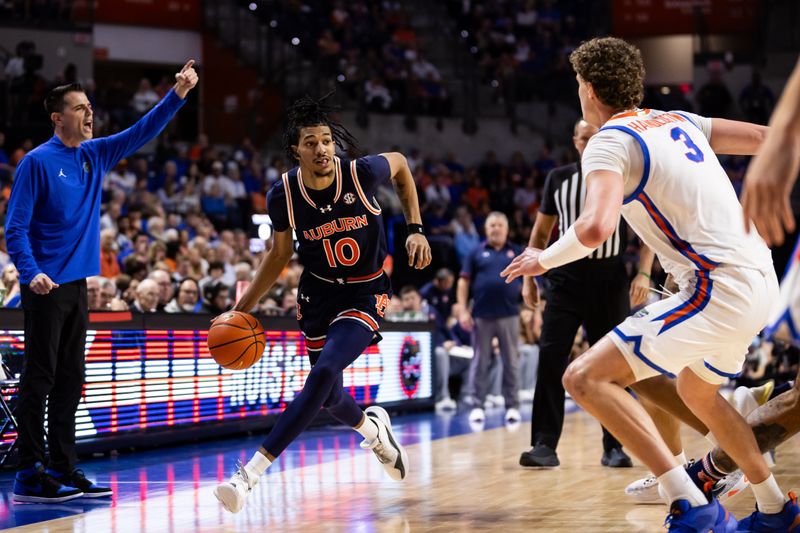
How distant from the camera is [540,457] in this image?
24.1ft

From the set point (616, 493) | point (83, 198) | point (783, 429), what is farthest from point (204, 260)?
point (783, 429)

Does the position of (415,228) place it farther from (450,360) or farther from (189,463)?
(450,360)

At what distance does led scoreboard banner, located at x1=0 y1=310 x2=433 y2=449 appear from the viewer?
26.4ft

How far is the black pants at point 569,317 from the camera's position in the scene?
290 inches

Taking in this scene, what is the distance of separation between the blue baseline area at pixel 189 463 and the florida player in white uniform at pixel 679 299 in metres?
3.00

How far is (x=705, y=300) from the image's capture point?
14.1 feet

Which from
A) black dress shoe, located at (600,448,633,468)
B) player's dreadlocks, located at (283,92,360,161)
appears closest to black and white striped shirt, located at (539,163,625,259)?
black dress shoe, located at (600,448,633,468)

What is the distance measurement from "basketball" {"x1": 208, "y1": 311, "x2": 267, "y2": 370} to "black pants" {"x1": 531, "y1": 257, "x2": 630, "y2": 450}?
2286 millimetres

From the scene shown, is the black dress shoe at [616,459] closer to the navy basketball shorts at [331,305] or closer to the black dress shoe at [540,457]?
the black dress shoe at [540,457]

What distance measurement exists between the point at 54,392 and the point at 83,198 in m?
1.13

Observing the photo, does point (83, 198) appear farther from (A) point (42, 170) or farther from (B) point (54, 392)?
(B) point (54, 392)

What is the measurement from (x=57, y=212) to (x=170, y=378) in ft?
9.42

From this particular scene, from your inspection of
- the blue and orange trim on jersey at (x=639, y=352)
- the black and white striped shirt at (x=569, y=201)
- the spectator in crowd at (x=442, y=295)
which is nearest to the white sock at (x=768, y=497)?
the blue and orange trim on jersey at (x=639, y=352)

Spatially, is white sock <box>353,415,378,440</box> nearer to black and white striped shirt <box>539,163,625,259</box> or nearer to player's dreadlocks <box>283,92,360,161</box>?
player's dreadlocks <box>283,92,360,161</box>
